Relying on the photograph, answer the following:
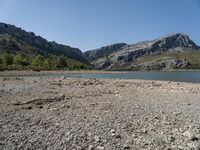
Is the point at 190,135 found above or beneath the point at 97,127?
beneath

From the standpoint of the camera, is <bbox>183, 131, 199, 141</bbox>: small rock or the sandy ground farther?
<bbox>183, 131, 199, 141</bbox>: small rock

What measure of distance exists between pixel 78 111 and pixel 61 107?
157 cm

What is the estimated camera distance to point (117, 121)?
10695 mm

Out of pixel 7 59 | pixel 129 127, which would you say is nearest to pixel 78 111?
pixel 129 127

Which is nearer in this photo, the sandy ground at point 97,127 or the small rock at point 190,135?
the sandy ground at point 97,127

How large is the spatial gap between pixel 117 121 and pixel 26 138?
14.2 feet

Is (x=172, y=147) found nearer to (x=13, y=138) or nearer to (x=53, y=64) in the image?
(x=13, y=138)

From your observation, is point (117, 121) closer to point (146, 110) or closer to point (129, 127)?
point (129, 127)

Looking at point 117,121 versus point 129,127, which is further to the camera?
point 117,121

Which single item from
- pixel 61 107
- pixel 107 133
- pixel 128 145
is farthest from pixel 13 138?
pixel 61 107

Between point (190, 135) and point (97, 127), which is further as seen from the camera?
point (97, 127)

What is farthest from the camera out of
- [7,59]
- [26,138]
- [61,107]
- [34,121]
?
[7,59]

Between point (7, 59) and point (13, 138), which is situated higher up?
point (7, 59)

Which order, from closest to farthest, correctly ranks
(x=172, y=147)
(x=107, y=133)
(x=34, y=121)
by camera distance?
(x=172, y=147) → (x=107, y=133) → (x=34, y=121)
